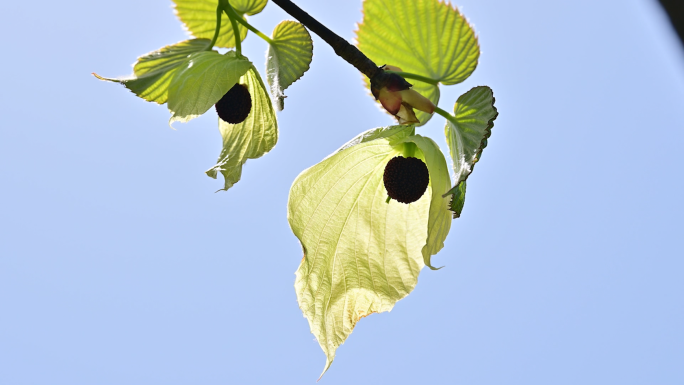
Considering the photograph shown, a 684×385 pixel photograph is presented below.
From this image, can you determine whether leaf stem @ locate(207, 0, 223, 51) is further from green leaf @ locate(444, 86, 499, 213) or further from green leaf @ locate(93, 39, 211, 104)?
green leaf @ locate(444, 86, 499, 213)

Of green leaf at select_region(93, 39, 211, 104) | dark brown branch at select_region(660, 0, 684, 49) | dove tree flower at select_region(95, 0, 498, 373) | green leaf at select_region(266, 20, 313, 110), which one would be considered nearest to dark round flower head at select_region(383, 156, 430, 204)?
dove tree flower at select_region(95, 0, 498, 373)

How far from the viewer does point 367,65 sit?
1.57 feet

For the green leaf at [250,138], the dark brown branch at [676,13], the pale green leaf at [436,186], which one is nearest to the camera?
the dark brown branch at [676,13]

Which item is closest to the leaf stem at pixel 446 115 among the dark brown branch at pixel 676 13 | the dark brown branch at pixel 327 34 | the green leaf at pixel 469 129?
the green leaf at pixel 469 129

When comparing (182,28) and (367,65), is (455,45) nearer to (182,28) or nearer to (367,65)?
(367,65)

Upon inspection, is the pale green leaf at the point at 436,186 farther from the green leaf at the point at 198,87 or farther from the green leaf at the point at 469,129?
the green leaf at the point at 198,87

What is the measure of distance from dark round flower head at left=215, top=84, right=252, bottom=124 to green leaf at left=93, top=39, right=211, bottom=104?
0.21 ft

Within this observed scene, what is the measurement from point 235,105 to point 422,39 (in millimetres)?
218

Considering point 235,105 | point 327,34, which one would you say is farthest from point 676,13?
point 235,105

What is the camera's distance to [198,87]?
0.57 m

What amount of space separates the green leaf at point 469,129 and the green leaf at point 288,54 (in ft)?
0.52

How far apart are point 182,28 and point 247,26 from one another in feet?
0.31

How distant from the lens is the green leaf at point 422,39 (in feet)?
1.79

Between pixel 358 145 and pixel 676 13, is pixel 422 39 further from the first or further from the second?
pixel 676 13
